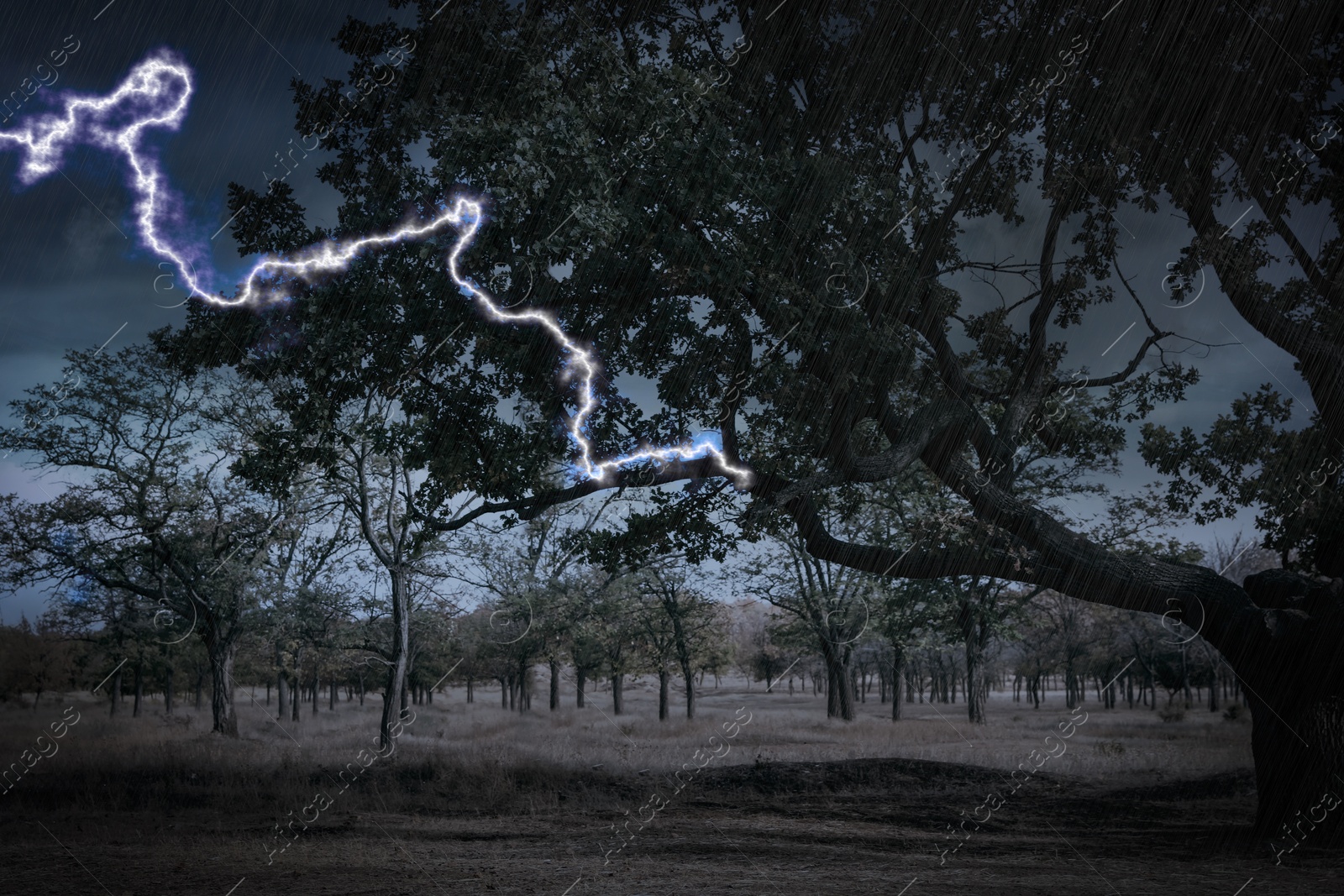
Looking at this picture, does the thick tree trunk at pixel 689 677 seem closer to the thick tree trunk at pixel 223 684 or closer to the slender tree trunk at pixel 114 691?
the thick tree trunk at pixel 223 684

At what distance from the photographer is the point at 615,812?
49.4ft

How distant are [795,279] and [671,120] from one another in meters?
2.54

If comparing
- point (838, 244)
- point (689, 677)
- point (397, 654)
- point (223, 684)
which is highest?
point (838, 244)

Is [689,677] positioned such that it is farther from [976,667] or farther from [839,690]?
[976,667]

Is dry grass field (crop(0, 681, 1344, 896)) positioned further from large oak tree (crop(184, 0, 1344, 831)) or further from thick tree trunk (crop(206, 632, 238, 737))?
large oak tree (crop(184, 0, 1344, 831))

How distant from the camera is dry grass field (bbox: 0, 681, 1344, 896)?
32.0ft

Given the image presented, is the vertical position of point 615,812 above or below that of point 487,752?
below

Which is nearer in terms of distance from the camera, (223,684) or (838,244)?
(838,244)

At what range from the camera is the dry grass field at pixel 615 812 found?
9.76 m

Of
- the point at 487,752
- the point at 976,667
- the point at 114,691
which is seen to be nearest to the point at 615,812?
the point at 487,752

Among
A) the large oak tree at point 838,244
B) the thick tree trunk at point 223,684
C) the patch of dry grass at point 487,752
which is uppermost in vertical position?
the large oak tree at point 838,244

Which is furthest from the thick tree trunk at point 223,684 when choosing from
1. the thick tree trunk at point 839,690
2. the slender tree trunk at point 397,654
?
the thick tree trunk at point 839,690

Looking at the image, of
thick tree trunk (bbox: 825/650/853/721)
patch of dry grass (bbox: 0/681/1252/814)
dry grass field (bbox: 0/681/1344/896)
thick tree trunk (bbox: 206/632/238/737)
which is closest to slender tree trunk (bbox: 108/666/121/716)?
patch of dry grass (bbox: 0/681/1252/814)

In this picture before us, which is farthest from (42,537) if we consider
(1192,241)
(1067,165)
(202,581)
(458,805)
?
(1192,241)
